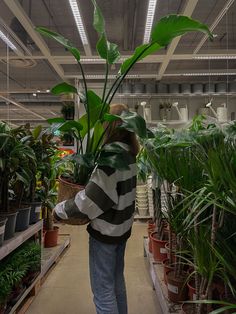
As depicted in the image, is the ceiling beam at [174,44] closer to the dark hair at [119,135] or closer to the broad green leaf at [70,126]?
the dark hair at [119,135]

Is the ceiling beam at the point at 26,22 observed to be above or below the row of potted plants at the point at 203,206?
above

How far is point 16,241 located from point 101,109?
1229mm

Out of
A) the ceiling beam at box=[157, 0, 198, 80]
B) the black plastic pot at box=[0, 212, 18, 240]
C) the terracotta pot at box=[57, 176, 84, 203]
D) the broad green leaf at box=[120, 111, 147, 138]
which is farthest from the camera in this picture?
the ceiling beam at box=[157, 0, 198, 80]

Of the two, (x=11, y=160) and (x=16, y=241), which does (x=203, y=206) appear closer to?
(x=11, y=160)

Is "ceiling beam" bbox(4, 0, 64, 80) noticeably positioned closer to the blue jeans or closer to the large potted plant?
the large potted plant

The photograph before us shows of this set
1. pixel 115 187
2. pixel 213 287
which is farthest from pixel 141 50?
pixel 213 287

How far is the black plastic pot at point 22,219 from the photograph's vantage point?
249cm

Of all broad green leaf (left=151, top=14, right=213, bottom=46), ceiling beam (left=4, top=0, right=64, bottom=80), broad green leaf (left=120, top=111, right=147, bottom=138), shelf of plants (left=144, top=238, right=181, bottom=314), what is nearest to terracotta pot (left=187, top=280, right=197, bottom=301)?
A: shelf of plants (left=144, top=238, right=181, bottom=314)

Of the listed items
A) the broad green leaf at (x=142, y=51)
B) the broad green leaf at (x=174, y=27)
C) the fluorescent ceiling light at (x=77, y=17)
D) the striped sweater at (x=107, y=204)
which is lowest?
the striped sweater at (x=107, y=204)

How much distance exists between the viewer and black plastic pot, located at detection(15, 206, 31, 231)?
2490mm

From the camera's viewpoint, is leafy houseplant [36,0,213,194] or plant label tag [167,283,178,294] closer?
leafy houseplant [36,0,213,194]

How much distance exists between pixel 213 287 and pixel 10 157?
157 centimetres

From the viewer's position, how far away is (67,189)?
70.7 inches

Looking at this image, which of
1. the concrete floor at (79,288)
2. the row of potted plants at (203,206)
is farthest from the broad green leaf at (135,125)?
the concrete floor at (79,288)
